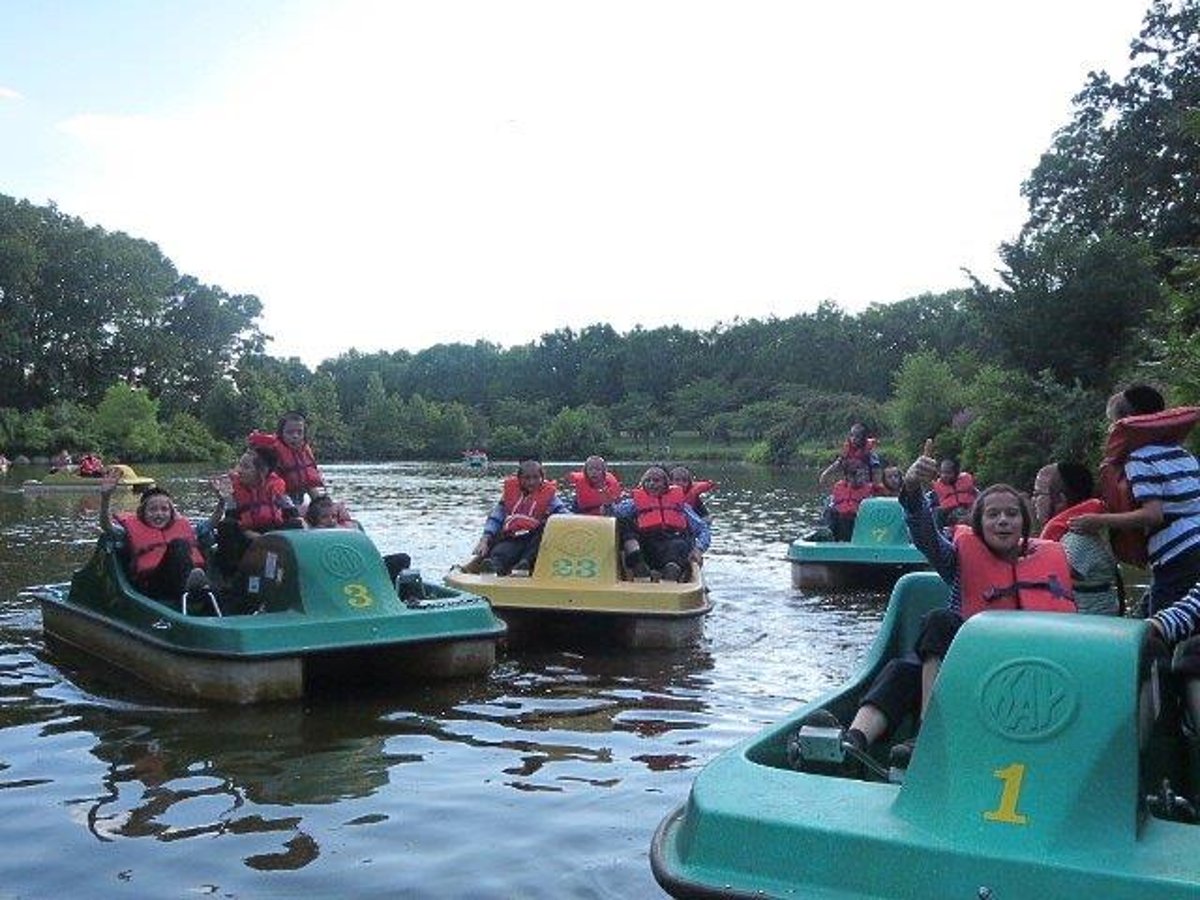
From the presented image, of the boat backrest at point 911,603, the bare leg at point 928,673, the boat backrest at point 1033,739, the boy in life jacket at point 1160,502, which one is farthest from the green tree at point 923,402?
the boat backrest at point 1033,739

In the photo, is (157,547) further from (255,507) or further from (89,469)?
(89,469)

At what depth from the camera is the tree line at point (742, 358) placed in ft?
91.5

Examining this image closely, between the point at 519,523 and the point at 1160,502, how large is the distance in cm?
661

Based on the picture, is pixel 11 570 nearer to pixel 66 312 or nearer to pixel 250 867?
pixel 250 867

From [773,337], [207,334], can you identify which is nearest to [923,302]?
[773,337]

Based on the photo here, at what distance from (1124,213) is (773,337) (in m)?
59.0

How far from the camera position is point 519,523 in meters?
11.0

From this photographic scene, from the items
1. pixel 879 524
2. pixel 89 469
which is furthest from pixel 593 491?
pixel 89 469

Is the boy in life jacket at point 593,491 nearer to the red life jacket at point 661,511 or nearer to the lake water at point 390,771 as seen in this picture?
the red life jacket at point 661,511

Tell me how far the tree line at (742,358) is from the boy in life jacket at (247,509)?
31.3 feet

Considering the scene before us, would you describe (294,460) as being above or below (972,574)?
above

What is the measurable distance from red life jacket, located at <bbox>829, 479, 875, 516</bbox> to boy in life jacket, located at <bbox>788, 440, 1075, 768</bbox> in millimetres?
9473

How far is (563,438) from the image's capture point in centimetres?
7712

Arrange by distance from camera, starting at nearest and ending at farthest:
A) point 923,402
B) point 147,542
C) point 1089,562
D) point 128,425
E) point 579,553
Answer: point 1089,562 → point 147,542 → point 579,553 → point 923,402 → point 128,425
